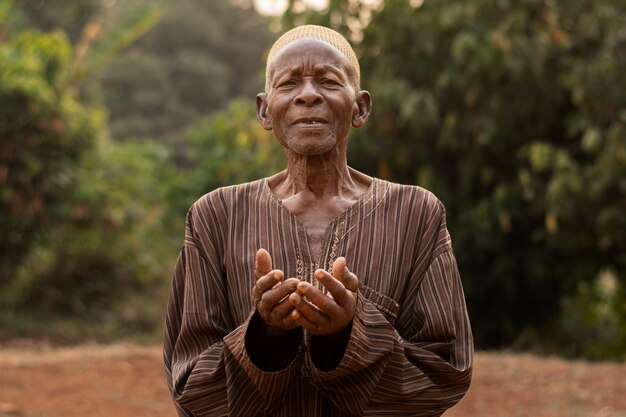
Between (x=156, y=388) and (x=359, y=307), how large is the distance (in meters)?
6.18

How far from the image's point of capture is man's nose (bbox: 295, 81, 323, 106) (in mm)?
2304

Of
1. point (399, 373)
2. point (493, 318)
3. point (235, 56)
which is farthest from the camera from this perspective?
point (235, 56)

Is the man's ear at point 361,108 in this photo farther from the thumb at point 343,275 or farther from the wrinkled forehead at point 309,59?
the thumb at point 343,275

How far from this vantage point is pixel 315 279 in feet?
7.51

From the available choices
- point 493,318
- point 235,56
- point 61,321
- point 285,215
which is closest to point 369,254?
point 285,215

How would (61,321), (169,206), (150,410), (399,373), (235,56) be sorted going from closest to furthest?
(399,373) → (150,410) → (61,321) → (169,206) → (235,56)

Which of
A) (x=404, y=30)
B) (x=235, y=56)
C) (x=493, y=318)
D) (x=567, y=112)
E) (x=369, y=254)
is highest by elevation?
(x=235, y=56)

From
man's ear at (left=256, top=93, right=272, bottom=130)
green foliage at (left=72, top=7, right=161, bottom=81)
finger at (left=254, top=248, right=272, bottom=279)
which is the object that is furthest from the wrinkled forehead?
green foliage at (left=72, top=7, right=161, bottom=81)

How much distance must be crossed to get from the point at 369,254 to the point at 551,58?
27.6 feet

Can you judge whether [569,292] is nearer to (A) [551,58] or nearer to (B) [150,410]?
(A) [551,58]

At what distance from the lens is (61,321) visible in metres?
13.5

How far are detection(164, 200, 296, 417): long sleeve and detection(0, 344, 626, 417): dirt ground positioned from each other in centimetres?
486

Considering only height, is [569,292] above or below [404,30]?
below

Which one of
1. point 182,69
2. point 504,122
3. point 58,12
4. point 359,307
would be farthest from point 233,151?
point 182,69
